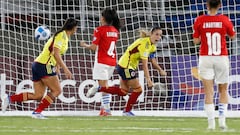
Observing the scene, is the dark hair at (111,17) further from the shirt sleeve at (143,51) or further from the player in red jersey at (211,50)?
the player in red jersey at (211,50)

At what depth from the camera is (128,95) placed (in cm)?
1791

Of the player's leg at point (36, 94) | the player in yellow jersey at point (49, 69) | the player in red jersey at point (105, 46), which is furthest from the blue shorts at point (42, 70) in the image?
the player in red jersey at point (105, 46)

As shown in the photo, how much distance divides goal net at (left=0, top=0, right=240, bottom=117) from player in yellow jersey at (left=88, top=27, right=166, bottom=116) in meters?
0.66

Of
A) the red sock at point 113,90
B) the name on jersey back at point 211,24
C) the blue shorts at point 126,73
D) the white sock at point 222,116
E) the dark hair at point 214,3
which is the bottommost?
the white sock at point 222,116

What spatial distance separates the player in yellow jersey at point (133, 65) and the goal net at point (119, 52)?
2.18 ft

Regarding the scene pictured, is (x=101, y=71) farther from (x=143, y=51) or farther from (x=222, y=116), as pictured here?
(x=222, y=116)

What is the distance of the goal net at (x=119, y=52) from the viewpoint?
58.3 ft

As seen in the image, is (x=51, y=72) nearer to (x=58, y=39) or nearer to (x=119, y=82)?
(x=58, y=39)

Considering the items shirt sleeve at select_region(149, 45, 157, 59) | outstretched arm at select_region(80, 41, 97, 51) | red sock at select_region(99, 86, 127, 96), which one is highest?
outstretched arm at select_region(80, 41, 97, 51)

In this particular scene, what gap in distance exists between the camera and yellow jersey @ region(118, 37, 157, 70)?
16.4m

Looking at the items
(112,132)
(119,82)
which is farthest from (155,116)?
(112,132)

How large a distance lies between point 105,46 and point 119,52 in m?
2.53

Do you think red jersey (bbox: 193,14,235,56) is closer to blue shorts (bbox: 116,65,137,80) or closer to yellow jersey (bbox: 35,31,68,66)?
yellow jersey (bbox: 35,31,68,66)

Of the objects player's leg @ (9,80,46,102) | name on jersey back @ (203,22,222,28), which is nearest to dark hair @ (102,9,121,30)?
player's leg @ (9,80,46,102)
